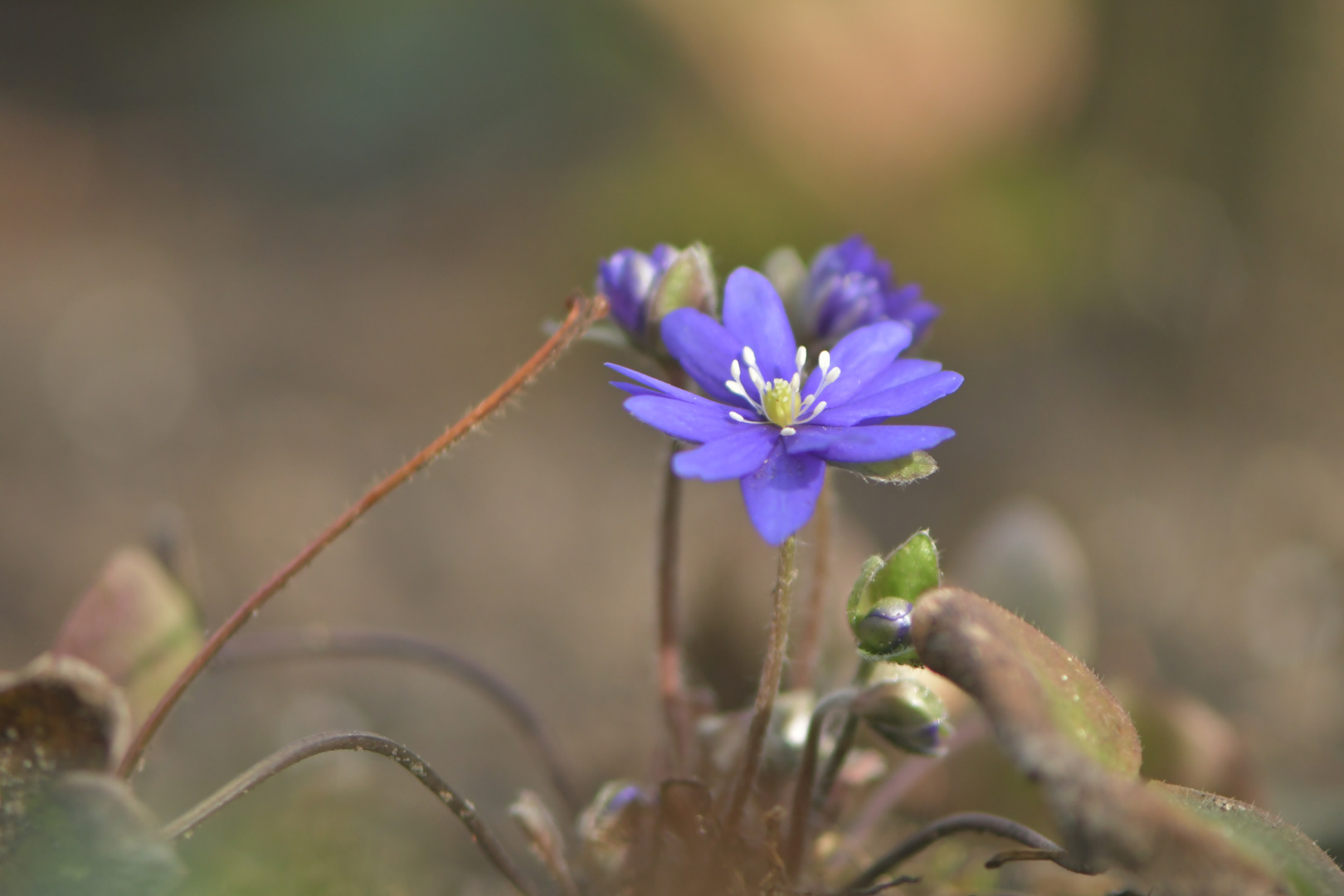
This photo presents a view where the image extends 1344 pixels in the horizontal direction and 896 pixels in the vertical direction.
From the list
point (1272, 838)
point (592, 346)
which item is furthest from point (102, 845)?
point (592, 346)

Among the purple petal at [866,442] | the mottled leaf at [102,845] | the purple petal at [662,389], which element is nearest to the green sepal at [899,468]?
the purple petal at [866,442]

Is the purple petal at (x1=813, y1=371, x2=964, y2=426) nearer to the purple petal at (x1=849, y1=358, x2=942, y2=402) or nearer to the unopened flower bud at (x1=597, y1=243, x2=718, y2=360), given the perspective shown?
the purple petal at (x1=849, y1=358, x2=942, y2=402)

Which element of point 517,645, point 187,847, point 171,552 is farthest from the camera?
point 517,645

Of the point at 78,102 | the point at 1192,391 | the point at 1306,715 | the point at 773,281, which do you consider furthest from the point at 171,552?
the point at 78,102

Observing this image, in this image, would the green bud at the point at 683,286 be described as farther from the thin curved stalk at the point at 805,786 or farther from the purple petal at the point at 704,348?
the thin curved stalk at the point at 805,786

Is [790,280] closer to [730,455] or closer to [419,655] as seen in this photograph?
[730,455]

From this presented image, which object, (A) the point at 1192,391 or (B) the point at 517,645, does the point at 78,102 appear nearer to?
(B) the point at 517,645
